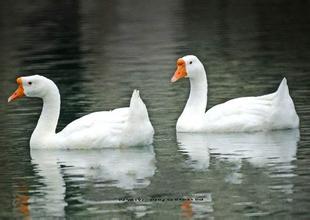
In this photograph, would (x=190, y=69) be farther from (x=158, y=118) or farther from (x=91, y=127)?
(x=91, y=127)

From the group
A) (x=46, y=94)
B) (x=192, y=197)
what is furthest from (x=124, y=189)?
(x=46, y=94)

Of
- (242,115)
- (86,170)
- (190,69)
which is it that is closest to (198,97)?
(190,69)

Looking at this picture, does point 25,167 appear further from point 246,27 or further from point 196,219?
point 246,27

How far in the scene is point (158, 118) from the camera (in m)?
22.0

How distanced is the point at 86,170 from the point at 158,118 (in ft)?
14.0

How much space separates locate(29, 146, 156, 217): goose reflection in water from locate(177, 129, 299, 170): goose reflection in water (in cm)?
69

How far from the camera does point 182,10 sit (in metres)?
51.9

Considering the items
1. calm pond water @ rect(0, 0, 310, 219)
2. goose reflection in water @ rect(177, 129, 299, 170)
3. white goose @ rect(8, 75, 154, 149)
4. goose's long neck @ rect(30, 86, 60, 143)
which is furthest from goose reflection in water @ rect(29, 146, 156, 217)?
goose reflection in water @ rect(177, 129, 299, 170)

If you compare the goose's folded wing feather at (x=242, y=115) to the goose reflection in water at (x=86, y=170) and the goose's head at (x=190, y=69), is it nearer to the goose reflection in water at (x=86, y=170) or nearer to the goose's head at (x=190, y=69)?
the goose's head at (x=190, y=69)

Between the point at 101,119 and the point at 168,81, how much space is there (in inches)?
298

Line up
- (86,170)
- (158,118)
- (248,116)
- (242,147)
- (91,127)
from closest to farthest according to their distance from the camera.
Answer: (86,170), (242,147), (91,127), (248,116), (158,118)

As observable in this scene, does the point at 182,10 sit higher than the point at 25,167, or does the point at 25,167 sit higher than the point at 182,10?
the point at 25,167

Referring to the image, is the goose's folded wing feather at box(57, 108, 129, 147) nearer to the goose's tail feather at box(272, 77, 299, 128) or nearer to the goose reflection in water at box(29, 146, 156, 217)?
the goose reflection in water at box(29, 146, 156, 217)

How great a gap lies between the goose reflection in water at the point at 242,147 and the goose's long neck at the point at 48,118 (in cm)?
194
